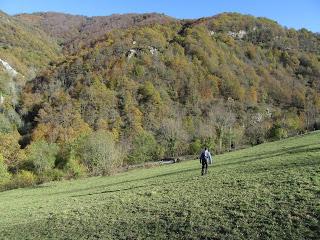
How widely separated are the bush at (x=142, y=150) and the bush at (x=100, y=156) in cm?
1649

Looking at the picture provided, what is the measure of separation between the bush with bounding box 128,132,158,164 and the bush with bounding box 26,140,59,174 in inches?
671

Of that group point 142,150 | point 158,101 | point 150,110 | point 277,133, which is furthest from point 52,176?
point 158,101

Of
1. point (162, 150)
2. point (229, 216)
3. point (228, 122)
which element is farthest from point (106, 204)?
point (228, 122)

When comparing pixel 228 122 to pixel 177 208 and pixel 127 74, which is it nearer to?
pixel 127 74

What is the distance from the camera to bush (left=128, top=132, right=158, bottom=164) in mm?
96562

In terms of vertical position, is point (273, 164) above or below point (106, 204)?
above

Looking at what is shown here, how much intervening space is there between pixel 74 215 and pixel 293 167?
51.7 ft

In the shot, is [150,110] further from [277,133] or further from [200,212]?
[200,212]

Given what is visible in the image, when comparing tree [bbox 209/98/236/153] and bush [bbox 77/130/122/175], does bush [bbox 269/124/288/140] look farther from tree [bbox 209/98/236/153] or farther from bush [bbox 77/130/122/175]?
bush [bbox 77/130/122/175]

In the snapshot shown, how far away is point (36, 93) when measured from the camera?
195m

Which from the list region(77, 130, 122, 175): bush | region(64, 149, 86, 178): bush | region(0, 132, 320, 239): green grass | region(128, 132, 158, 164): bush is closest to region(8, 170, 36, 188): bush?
region(64, 149, 86, 178): bush

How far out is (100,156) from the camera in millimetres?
72688

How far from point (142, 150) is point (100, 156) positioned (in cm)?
2877

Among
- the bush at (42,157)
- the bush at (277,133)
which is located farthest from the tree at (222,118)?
the bush at (42,157)
